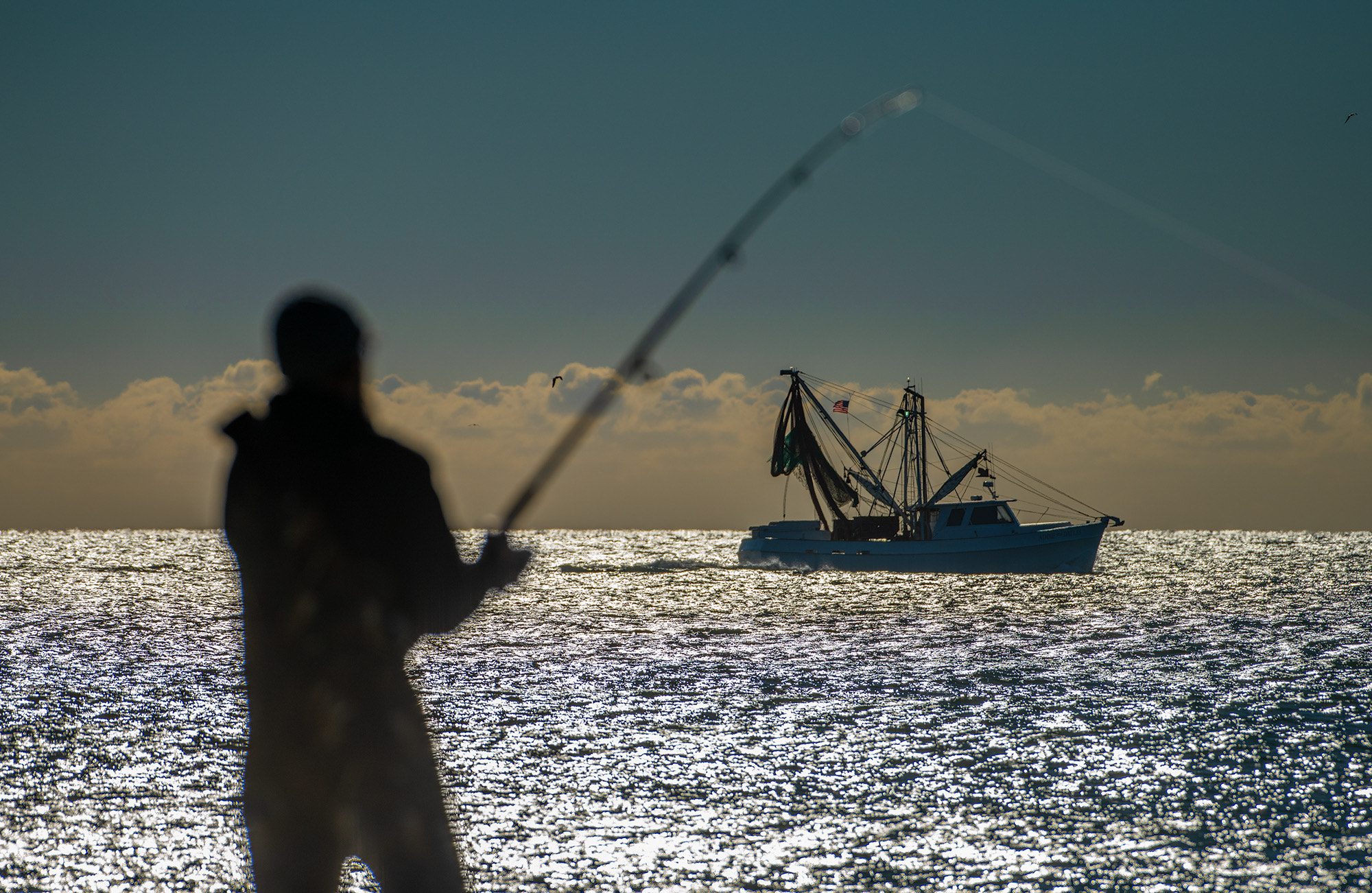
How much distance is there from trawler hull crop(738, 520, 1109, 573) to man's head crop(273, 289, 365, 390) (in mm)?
61166

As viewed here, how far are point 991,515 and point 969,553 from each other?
2.48 meters

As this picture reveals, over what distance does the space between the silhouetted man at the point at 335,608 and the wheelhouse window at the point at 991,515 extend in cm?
6174

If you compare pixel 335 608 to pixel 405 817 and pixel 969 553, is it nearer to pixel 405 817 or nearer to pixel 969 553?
pixel 405 817

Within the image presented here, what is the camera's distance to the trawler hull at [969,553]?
2454 inches

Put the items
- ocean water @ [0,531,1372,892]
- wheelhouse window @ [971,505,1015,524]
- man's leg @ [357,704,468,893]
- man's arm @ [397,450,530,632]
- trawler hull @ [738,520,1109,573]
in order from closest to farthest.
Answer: man's arm @ [397,450,530,632]
man's leg @ [357,704,468,893]
ocean water @ [0,531,1372,892]
trawler hull @ [738,520,1109,573]
wheelhouse window @ [971,505,1015,524]

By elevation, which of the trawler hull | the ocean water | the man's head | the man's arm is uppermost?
the man's head

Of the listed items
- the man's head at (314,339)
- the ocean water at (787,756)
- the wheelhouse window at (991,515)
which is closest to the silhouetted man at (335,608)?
the man's head at (314,339)

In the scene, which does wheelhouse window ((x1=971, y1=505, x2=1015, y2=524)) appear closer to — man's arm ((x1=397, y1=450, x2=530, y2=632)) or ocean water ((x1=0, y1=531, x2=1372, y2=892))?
ocean water ((x1=0, y1=531, x2=1372, y2=892))

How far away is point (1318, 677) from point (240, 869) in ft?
92.1

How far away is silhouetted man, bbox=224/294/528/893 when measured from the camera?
136 inches

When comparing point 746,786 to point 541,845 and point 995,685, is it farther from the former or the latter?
point 995,685

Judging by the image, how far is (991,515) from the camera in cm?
6303

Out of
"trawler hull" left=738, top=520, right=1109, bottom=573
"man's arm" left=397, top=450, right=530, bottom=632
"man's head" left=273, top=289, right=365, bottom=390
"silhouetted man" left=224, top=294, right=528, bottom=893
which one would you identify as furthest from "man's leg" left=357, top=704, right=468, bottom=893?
"trawler hull" left=738, top=520, right=1109, bottom=573

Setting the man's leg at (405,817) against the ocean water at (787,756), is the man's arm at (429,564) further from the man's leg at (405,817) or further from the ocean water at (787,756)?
the ocean water at (787,756)
